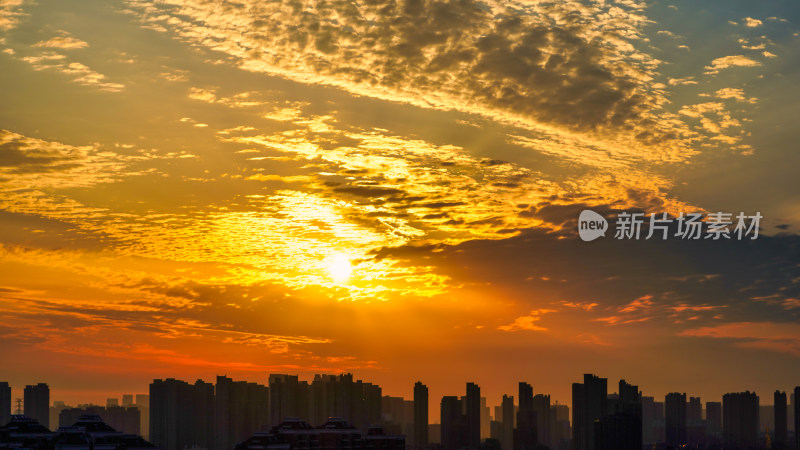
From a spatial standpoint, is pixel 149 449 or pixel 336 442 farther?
pixel 336 442

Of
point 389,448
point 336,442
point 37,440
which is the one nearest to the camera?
point 37,440

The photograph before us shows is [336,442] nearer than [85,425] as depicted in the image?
No

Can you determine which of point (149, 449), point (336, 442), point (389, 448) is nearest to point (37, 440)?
point (149, 449)

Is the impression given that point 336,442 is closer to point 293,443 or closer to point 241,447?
point 293,443

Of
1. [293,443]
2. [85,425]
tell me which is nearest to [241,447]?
[293,443]

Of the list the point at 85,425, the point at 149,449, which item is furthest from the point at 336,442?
the point at 85,425

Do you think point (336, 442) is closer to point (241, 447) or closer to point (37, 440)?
point (241, 447)

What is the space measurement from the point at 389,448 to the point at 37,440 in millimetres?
60811

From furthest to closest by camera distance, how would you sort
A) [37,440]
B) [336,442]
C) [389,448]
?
[389,448]
[336,442]
[37,440]

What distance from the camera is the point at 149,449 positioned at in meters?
149

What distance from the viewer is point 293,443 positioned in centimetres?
15600

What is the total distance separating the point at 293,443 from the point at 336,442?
334 inches

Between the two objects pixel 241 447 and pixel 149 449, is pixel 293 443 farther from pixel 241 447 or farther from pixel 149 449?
pixel 149 449

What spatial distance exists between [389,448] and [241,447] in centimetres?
3289
